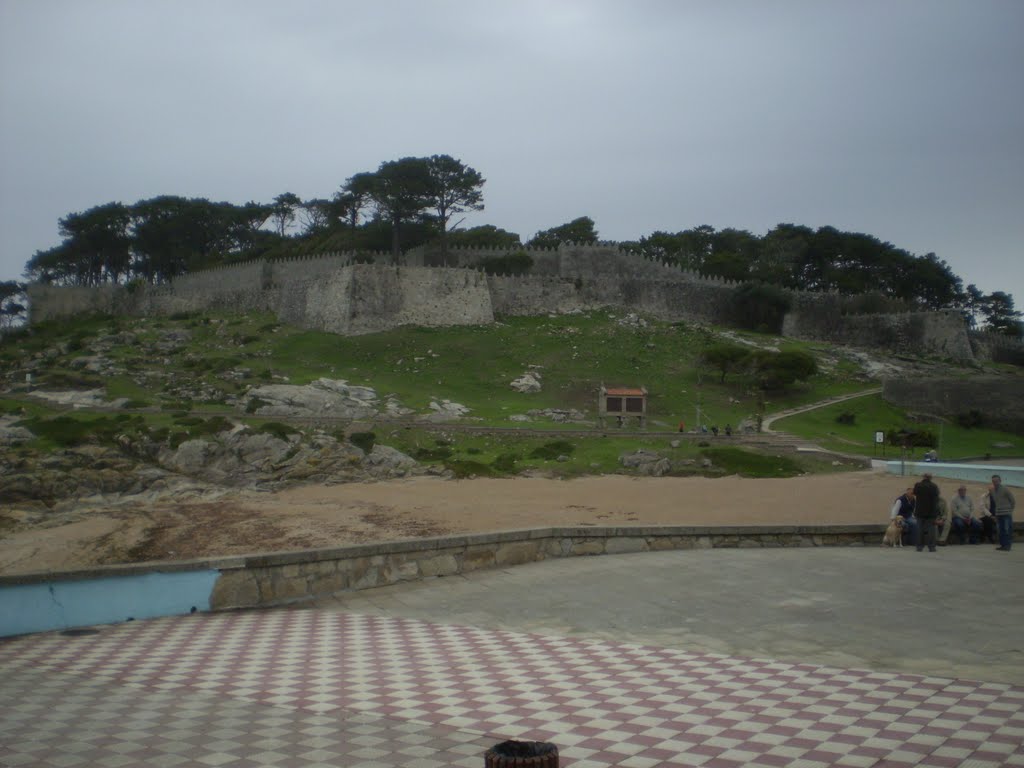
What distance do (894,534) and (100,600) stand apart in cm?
1105

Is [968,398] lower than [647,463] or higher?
higher

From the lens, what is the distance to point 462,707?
19.8 feet

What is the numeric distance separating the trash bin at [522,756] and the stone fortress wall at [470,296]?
49709 millimetres

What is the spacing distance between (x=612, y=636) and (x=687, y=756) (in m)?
3.23

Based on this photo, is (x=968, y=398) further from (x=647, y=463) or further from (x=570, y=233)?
(x=570, y=233)

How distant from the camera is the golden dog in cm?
1345

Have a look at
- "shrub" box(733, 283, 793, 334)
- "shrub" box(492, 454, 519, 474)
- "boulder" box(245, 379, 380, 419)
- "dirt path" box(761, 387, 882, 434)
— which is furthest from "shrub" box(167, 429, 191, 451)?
"shrub" box(733, 283, 793, 334)

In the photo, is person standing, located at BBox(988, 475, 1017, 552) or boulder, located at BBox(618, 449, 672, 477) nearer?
person standing, located at BBox(988, 475, 1017, 552)

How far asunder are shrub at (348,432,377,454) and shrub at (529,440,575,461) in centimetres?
610

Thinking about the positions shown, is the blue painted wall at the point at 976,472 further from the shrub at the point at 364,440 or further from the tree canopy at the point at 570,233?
the tree canopy at the point at 570,233

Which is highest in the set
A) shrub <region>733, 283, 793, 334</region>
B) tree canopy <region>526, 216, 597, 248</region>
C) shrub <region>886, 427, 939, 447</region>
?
tree canopy <region>526, 216, 597, 248</region>

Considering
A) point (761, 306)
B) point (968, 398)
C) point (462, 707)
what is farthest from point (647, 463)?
point (761, 306)

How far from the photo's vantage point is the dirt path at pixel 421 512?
66.6 feet

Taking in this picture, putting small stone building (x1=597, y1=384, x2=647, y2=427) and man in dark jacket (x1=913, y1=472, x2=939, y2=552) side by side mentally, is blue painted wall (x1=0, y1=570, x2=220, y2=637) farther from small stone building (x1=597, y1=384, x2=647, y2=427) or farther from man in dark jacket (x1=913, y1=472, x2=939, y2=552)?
small stone building (x1=597, y1=384, x2=647, y2=427)
